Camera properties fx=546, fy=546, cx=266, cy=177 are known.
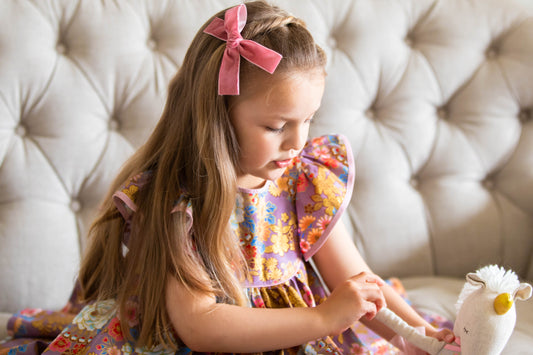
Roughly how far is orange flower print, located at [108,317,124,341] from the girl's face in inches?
13.4

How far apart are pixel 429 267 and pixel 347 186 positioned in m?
0.43

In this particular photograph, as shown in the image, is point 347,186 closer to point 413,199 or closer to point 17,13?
point 413,199

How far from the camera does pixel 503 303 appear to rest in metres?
0.72

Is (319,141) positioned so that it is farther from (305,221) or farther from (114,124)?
(114,124)

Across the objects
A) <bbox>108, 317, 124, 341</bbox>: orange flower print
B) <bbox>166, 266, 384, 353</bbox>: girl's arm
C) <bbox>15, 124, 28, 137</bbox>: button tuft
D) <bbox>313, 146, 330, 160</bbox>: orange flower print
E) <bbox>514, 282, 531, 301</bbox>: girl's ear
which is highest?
<bbox>15, 124, 28, 137</bbox>: button tuft

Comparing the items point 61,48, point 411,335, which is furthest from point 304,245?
point 61,48

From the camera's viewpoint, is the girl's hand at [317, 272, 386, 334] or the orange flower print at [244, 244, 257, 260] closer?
the girl's hand at [317, 272, 386, 334]

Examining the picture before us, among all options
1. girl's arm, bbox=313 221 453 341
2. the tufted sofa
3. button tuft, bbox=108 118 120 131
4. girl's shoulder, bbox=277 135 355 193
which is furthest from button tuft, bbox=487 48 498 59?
button tuft, bbox=108 118 120 131

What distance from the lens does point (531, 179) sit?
1.27 meters

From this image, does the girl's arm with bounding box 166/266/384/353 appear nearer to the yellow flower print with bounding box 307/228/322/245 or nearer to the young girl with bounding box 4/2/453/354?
the young girl with bounding box 4/2/453/354

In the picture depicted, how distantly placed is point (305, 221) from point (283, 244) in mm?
57

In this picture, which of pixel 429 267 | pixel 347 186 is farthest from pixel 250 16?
pixel 429 267

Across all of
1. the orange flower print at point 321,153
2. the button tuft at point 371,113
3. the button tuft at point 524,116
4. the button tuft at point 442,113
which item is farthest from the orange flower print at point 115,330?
the button tuft at point 524,116

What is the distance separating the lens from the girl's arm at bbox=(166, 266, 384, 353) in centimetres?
83
